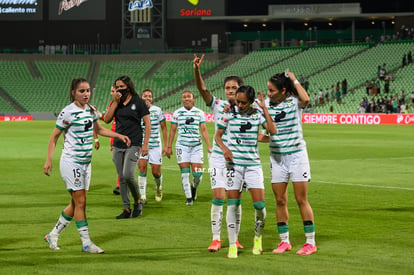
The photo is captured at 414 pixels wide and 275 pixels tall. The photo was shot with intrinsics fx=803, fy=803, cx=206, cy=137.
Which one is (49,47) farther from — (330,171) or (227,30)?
(330,171)

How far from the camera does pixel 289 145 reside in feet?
33.4

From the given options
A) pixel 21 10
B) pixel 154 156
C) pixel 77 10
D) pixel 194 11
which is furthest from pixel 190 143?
pixel 21 10

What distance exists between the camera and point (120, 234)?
11883mm

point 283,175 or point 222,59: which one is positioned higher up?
point 222,59

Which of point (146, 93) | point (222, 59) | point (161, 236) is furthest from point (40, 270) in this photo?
point (222, 59)

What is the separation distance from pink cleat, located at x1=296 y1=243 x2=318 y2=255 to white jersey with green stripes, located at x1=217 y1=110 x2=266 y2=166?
1238 mm

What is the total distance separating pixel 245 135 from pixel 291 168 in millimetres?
751

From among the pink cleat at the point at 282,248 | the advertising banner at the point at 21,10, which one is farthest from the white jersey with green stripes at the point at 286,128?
the advertising banner at the point at 21,10

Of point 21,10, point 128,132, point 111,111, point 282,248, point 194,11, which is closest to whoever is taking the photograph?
point 282,248

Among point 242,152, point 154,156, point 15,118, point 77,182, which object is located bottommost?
point 15,118

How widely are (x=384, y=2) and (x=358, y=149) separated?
55697mm

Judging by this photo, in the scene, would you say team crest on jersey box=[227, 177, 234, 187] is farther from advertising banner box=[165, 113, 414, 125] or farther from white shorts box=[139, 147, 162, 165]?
advertising banner box=[165, 113, 414, 125]

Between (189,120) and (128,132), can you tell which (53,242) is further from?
(189,120)

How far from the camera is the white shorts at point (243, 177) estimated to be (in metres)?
9.99
